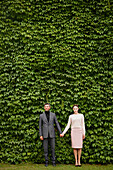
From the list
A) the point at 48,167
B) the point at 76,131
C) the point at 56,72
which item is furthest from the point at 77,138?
the point at 56,72

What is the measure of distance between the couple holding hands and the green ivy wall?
340 millimetres

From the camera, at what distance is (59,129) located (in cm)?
475

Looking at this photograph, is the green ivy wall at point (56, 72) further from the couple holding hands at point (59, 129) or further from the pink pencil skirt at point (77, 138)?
the pink pencil skirt at point (77, 138)

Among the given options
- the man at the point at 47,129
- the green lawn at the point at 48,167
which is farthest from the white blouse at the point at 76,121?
the green lawn at the point at 48,167

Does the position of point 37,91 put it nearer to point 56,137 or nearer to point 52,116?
point 52,116

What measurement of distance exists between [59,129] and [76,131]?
1.40 feet

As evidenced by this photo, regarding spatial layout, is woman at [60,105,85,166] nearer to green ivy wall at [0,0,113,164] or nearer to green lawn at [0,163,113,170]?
green lawn at [0,163,113,170]

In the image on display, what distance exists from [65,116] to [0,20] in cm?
329

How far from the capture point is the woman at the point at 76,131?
15.2ft

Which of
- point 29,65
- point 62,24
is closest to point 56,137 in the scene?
point 29,65

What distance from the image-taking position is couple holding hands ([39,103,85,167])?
4656 mm

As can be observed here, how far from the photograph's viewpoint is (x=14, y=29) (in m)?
5.37

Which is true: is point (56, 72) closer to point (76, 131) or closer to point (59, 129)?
point (59, 129)

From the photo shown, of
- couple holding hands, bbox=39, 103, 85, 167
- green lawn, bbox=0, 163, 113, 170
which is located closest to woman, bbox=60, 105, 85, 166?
couple holding hands, bbox=39, 103, 85, 167
